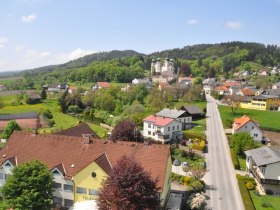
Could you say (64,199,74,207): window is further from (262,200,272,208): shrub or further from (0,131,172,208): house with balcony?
(262,200,272,208): shrub

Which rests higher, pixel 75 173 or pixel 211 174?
pixel 75 173

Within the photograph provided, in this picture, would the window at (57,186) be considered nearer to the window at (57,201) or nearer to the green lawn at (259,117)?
the window at (57,201)

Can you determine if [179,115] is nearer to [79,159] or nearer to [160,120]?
[160,120]

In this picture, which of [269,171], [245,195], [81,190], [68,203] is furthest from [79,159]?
[269,171]

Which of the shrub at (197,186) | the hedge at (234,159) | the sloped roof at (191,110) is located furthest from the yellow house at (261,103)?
the shrub at (197,186)

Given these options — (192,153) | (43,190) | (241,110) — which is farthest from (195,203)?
(241,110)

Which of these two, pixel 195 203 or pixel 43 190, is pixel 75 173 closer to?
pixel 43 190

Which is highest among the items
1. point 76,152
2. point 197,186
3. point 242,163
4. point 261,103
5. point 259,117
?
point 76,152

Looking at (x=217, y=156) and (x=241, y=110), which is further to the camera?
(x=241, y=110)
